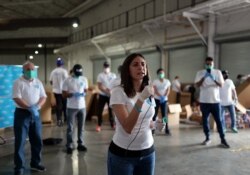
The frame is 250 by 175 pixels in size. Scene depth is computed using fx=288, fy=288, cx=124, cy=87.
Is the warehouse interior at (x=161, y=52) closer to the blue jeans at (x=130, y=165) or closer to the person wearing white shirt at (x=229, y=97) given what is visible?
the person wearing white shirt at (x=229, y=97)

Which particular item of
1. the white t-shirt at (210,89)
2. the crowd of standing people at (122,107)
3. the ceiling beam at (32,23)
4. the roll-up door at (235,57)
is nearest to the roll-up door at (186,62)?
the roll-up door at (235,57)

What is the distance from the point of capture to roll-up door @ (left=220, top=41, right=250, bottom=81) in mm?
8414

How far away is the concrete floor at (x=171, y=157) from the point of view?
12.8ft


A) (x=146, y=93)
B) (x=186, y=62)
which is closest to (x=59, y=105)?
(x=186, y=62)

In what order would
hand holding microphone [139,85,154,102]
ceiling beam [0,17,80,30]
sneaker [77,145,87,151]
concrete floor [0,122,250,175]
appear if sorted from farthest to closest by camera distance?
ceiling beam [0,17,80,30] < sneaker [77,145,87,151] < concrete floor [0,122,250,175] < hand holding microphone [139,85,154,102]

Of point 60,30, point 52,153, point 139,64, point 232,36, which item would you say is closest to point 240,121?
point 232,36

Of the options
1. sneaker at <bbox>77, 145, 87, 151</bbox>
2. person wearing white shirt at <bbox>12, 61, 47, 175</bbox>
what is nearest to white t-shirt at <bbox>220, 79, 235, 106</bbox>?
sneaker at <bbox>77, 145, 87, 151</bbox>

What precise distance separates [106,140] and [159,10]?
7.20 m

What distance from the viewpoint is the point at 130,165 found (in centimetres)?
182

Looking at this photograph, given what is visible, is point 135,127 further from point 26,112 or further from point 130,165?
point 26,112

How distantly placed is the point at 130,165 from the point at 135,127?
25 centimetres

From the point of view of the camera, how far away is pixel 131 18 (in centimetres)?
1328

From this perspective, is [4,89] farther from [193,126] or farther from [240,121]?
[240,121]

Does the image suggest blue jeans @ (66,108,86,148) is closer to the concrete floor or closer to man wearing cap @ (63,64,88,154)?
man wearing cap @ (63,64,88,154)
